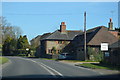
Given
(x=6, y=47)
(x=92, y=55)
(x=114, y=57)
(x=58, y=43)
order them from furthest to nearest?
(x=6, y=47)
(x=58, y=43)
(x=92, y=55)
(x=114, y=57)

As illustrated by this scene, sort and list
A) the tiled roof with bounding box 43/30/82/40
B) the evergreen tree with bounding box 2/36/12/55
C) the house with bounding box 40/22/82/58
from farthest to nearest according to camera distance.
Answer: the evergreen tree with bounding box 2/36/12/55 < the tiled roof with bounding box 43/30/82/40 < the house with bounding box 40/22/82/58

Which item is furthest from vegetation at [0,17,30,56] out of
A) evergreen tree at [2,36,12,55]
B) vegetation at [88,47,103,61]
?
vegetation at [88,47,103,61]

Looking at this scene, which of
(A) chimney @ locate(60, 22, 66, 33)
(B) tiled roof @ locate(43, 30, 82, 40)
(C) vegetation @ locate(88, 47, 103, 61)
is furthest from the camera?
(A) chimney @ locate(60, 22, 66, 33)

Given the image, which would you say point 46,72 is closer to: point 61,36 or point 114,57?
point 114,57

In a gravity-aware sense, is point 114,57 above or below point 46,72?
above

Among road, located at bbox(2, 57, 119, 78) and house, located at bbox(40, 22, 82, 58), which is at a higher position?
house, located at bbox(40, 22, 82, 58)

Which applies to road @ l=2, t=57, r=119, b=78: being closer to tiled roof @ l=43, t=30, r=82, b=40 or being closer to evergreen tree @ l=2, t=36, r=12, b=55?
tiled roof @ l=43, t=30, r=82, b=40

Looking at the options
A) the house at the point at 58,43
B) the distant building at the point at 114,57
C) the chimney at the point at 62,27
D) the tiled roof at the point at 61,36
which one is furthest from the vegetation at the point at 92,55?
the chimney at the point at 62,27

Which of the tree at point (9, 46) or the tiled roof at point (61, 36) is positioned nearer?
the tiled roof at point (61, 36)

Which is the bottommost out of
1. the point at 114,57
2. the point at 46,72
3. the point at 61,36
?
the point at 46,72

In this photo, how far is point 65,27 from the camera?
69.1 metres

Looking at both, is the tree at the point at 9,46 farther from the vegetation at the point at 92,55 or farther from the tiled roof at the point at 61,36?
the vegetation at the point at 92,55


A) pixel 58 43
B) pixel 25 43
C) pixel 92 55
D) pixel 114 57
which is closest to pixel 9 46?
pixel 25 43

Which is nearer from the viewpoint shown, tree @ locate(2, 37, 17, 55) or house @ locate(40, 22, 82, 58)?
house @ locate(40, 22, 82, 58)
